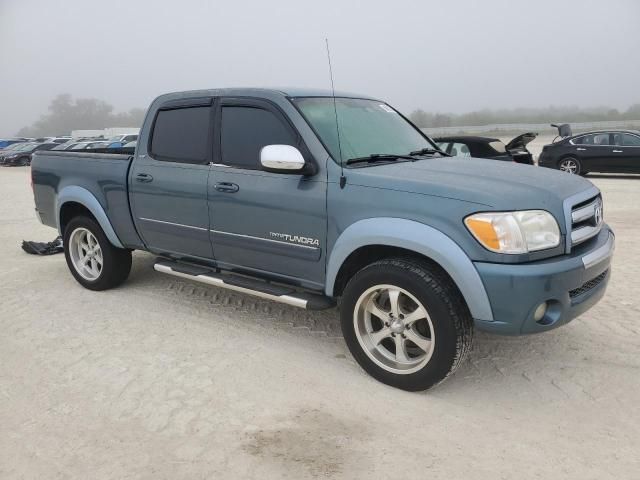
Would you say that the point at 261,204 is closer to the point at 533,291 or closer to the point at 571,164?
the point at 533,291

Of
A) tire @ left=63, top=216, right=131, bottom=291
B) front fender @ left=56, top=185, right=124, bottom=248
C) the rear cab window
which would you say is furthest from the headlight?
tire @ left=63, top=216, right=131, bottom=291

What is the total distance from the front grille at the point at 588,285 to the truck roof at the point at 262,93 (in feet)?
7.68

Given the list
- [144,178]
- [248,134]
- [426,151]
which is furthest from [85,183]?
[426,151]

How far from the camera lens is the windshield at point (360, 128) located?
392 cm

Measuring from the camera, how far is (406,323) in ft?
11.3

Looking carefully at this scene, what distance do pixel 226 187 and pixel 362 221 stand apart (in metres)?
1.23

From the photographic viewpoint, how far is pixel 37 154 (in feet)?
19.7

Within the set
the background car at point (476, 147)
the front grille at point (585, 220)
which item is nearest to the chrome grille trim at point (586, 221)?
the front grille at point (585, 220)

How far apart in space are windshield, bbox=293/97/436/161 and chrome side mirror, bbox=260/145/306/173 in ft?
0.90

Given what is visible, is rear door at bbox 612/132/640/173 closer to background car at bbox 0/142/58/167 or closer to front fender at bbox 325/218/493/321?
front fender at bbox 325/218/493/321

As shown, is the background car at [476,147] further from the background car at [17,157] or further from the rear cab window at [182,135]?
the background car at [17,157]

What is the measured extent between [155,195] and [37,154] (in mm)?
2154

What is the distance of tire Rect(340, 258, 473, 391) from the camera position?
10.6 feet

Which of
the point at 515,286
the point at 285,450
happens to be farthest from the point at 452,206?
the point at 285,450
